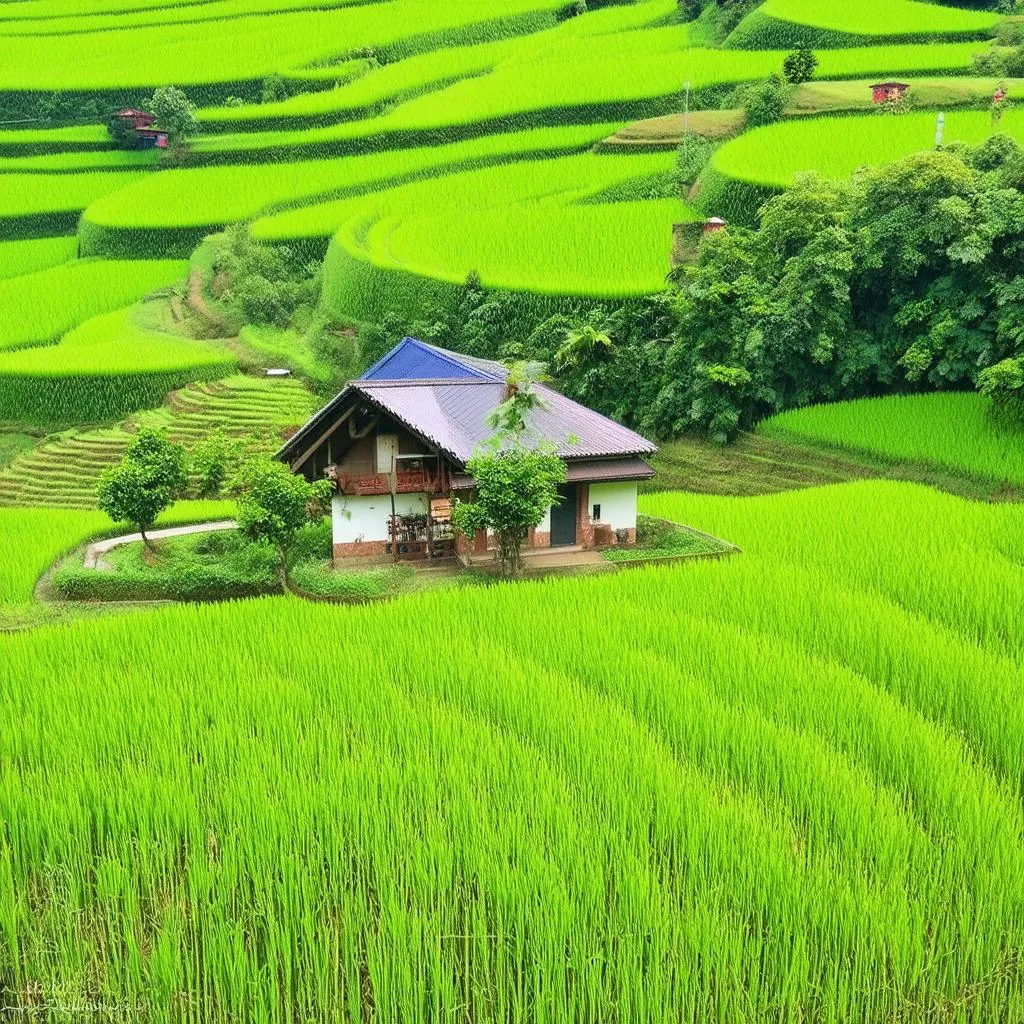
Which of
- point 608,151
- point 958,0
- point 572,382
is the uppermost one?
point 958,0

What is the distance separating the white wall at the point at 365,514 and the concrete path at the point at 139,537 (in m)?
2.34

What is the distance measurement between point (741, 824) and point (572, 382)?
12839 millimetres

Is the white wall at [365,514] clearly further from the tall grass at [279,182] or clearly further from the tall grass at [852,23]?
the tall grass at [852,23]

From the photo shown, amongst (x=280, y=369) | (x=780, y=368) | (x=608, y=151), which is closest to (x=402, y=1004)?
(x=780, y=368)

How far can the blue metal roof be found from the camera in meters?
14.3

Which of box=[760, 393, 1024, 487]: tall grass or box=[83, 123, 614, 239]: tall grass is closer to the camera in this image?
box=[760, 393, 1024, 487]: tall grass

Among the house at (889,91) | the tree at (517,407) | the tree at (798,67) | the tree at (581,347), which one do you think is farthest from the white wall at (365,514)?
the tree at (798,67)

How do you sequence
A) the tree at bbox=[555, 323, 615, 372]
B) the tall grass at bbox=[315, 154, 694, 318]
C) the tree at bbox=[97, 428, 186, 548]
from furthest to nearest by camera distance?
the tall grass at bbox=[315, 154, 694, 318]
the tree at bbox=[555, 323, 615, 372]
the tree at bbox=[97, 428, 186, 548]

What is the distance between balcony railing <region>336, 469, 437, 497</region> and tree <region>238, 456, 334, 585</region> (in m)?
0.25

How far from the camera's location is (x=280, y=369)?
21.8m

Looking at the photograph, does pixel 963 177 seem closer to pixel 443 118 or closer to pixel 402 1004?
pixel 402 1004

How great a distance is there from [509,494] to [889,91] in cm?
1848

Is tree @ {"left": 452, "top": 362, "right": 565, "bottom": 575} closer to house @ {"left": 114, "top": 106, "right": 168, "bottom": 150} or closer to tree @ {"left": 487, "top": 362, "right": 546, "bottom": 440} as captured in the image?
tree @ {"left": 487, "top": 362, "right": 546, "bottom": 440}

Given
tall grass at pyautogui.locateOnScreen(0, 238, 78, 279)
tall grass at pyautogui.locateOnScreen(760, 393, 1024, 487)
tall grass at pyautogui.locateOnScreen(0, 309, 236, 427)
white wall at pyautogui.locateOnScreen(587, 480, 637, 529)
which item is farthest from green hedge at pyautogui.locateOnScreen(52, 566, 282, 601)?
tall grass at pyautogui.locateOnScreen(0, 238, 78, 279)
